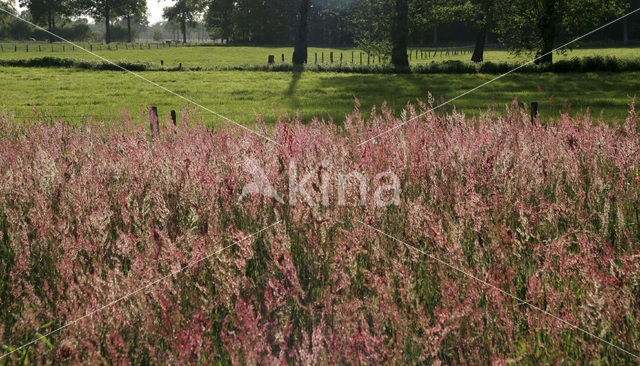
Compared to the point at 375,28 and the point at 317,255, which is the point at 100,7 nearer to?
the point at 375,28

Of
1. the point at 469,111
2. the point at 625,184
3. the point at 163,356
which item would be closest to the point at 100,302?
the point at 163,356

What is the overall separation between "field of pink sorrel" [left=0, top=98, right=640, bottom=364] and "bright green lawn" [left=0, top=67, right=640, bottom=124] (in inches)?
→ 270

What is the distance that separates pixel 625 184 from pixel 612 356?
3.03 m

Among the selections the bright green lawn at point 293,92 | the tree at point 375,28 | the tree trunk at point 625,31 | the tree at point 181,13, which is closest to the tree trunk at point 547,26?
the bright green lawn at point 293,92

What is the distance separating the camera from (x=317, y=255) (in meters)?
3.44

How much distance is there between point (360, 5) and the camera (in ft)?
106

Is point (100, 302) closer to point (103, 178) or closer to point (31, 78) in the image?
point (103, 178)

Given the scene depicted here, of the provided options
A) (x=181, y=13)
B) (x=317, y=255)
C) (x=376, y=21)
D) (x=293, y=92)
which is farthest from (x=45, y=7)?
(x=317, y=255)

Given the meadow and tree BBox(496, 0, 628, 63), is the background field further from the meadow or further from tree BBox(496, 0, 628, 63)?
the meadow

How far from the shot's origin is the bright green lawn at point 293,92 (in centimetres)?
1368

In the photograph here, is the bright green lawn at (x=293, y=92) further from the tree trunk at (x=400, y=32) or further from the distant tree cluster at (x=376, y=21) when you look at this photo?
the tree trunk at (x=400, y=32)

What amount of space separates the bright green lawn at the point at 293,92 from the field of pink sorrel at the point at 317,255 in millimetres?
6866

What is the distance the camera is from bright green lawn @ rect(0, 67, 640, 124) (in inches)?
539

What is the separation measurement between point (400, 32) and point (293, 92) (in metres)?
11.2
